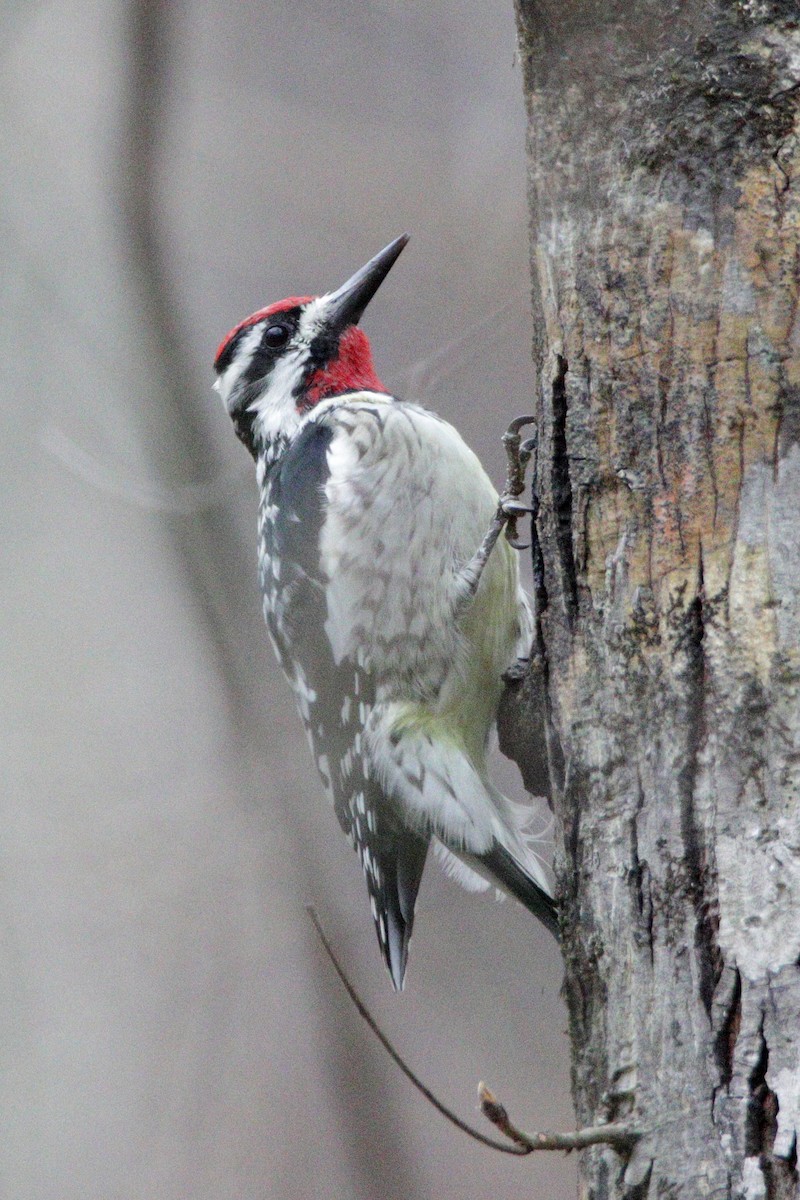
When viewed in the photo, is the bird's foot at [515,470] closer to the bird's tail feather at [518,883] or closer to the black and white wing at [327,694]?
the black and white wing at [327,694]

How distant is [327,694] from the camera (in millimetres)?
2998

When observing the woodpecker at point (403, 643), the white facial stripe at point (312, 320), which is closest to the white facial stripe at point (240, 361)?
the white facial stripe at point (312, 320)

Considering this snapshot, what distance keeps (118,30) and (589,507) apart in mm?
1875

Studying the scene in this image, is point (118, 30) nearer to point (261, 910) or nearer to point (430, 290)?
point (430, 290)

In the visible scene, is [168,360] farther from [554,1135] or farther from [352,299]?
[554,1135]

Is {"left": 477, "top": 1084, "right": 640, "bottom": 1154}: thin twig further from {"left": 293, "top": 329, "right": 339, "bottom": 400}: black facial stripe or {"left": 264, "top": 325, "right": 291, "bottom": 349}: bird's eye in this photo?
{"left": 264, "top": 325, "right": 291, "bottom": 349}: bird's eye

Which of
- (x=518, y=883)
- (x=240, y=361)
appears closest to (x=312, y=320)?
(x=240, y=361)

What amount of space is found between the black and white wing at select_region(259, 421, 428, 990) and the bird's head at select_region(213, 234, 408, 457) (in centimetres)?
33

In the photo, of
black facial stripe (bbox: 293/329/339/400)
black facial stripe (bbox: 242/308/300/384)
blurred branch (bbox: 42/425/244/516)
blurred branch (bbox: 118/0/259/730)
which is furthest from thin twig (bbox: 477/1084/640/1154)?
black facial stripe (bbox: 242/308/300/384)

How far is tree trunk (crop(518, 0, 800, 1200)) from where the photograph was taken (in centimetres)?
151

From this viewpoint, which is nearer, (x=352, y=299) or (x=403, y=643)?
(x=403, y=643)

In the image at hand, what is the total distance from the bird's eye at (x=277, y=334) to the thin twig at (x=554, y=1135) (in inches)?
101

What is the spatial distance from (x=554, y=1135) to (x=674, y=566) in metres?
0.75

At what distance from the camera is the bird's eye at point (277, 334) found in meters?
3.63
